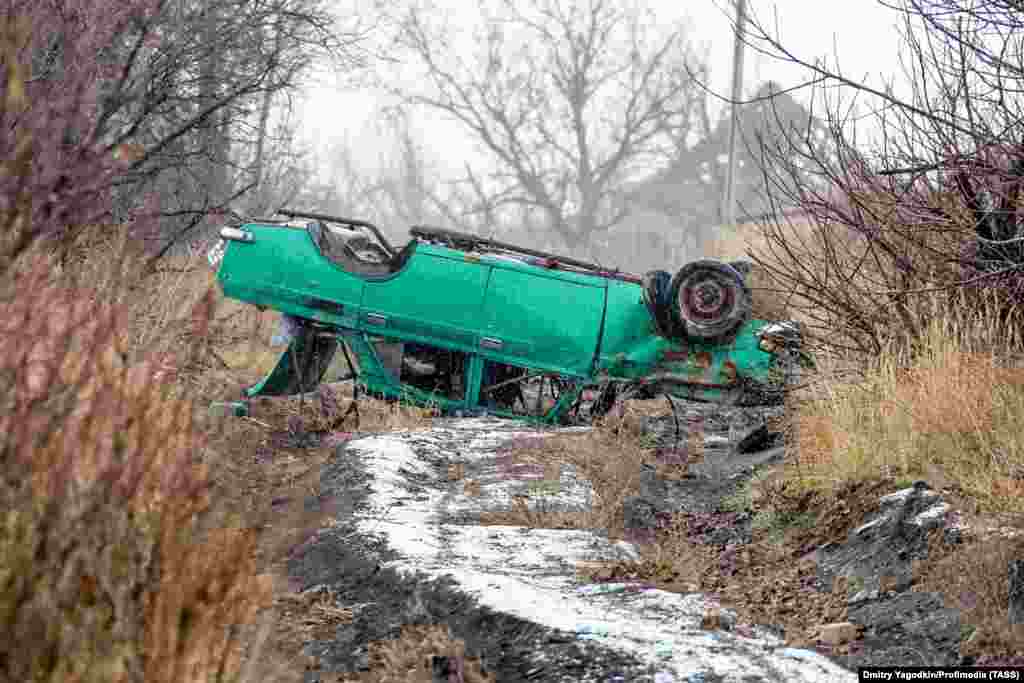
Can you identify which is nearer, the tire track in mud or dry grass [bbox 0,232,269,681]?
dry grass [bbox 0,232,269,681]

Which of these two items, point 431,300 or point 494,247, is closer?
point 431,300

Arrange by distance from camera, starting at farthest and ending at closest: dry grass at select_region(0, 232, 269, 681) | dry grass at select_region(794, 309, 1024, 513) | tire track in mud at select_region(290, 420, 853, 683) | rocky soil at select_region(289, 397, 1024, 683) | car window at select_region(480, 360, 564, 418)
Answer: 1. car window at select_region(480, 360, 564, 418)
2. dry grass at select_region(794, 309, 1024, 513)
3. rocky soil at select_region(289, 397, 1024, 683)
4. tire track in mud at select_region(290, 420, 853, 683)
5. dry grass at select_region(0, 232, 269, 681)

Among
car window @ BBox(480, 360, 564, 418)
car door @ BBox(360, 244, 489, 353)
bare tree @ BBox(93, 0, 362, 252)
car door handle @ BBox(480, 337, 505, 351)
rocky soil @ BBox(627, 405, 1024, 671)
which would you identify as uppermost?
bare tree @ BBox(93, 0, 362, 252)

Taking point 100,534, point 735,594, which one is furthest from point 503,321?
point 100,534

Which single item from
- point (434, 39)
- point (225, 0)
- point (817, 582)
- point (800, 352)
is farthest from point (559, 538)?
point (434, 39)

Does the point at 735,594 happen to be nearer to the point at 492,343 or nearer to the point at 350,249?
the point at 492,343

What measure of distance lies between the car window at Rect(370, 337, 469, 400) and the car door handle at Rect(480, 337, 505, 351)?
1.25ft

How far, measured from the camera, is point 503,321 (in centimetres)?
1124

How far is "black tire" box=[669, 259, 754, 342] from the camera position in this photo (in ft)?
36.3

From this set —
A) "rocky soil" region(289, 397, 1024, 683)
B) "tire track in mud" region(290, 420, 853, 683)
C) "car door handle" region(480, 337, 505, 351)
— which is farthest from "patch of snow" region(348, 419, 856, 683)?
"car door handle" region(480, 337, 505, 351)

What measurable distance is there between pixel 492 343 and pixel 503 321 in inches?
7.5

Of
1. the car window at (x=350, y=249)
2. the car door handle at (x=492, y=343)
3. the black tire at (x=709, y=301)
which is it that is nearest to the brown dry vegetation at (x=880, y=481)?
the black tire at (x=709, y=301)

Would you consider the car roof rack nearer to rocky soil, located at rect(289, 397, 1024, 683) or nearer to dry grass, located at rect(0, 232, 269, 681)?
rocky soil, located at rect(289, 397, 1024, 683)

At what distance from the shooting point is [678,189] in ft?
195
